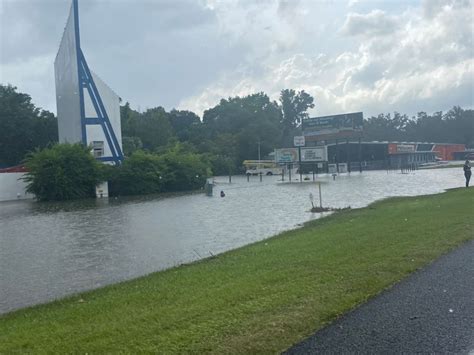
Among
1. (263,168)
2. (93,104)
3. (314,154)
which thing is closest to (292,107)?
(263,168)

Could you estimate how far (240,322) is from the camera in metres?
5.46

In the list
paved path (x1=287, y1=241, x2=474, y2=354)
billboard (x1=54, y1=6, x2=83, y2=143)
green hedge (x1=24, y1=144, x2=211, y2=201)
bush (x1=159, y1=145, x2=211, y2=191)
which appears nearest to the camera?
paved path (x1=287, y1=241, x2=474, y2=354)

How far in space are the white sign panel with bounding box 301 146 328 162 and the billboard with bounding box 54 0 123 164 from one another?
84.5 ft

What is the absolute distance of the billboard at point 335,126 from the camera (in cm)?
8362

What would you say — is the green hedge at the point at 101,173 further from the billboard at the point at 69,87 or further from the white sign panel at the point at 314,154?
the white sign panel at the point at 314,154

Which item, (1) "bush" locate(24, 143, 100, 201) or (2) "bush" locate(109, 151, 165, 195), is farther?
(2) "bush" locate(109, 151, 165, 195)

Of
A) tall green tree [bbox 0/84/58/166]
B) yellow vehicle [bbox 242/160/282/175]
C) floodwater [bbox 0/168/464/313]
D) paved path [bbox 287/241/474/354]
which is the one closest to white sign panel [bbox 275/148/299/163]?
yellow vehicle [bbox 242/160/282/175]

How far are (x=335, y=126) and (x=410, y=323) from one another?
81517mm

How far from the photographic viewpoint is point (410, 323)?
5223mm

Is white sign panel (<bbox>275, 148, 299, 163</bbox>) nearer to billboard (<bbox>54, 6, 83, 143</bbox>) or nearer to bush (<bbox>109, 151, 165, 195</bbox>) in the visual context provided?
bush (<bbox>109, 151, 165, 195</bbox>)

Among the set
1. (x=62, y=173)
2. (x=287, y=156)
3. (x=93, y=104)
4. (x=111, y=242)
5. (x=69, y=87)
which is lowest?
(x=111, y=242)

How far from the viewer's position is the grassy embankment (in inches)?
201

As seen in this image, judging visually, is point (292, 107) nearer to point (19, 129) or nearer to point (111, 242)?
point (19, 129)

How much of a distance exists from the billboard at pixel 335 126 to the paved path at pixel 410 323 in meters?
79.0
